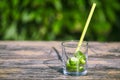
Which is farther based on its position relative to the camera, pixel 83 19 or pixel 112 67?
pixel 83 19

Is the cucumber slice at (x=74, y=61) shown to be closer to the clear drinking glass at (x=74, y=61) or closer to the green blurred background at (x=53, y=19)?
the clear drinking glass at (x=74, y=61)

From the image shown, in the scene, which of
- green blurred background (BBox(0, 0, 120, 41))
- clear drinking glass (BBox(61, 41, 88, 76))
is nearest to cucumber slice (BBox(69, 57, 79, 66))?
clear drinking glass (BBox(61, 41, 88, 76))

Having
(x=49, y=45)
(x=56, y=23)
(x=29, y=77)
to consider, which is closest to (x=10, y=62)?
(x=29, y=77)

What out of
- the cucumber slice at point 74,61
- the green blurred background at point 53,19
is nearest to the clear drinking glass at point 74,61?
the cucumber slice at point 74,61

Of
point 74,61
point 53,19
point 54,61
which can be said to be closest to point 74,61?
point 74,61

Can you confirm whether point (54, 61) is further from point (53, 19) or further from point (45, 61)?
point (53, 19)

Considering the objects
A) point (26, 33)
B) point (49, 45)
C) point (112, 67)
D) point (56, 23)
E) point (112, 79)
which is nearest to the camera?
point (112, 79)

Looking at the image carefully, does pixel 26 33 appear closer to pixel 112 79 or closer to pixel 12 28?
pixel 12 28

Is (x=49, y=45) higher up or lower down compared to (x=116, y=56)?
higher up
